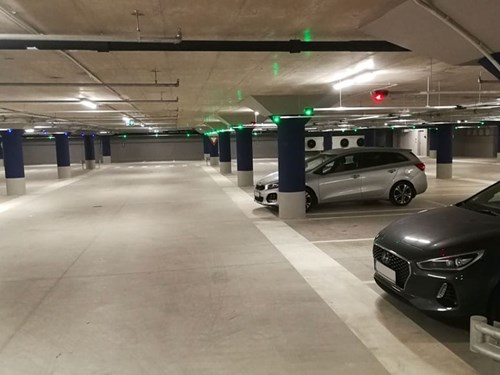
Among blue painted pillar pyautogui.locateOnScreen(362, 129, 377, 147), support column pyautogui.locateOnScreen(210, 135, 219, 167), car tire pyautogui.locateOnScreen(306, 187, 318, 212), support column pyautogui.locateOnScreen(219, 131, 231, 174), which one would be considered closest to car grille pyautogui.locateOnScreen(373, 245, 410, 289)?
car tire pyautogui.locateOnScreen(306, 187, 318, 212)

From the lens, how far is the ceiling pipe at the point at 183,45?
446cm

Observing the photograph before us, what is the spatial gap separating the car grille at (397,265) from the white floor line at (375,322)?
17.3 inches

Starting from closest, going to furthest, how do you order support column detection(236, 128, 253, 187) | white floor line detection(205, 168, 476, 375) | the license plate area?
white floor line detection(205, 168, 476, 375), the license plate area, support column detection(236, 128, 253, 187)

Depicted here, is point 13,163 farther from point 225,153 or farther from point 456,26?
point 456,26

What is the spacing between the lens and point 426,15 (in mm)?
4090

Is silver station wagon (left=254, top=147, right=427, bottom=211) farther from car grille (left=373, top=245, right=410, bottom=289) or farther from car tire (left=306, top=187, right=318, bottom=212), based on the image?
car grille (left=373, top=245, right=410, bottom=289)

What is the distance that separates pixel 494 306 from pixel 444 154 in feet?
57.6

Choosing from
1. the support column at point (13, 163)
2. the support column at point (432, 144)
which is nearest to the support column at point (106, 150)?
the support column at point (13, 163)

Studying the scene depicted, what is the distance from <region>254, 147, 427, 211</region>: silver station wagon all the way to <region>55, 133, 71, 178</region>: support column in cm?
1691

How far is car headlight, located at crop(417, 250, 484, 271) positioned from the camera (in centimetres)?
375

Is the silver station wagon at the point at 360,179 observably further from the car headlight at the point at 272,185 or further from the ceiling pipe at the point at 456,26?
the ceiling pipe at the point at 456,26

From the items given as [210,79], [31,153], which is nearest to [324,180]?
[210,79]

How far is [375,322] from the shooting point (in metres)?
4.29

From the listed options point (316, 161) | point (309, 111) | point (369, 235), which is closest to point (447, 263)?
point (369, 235)
